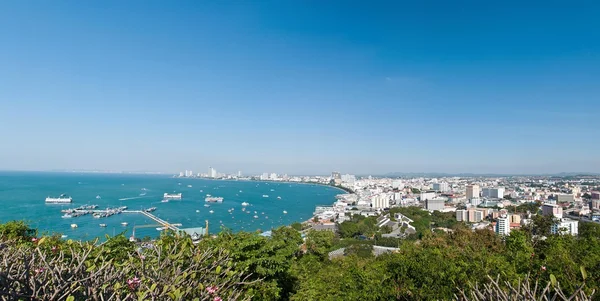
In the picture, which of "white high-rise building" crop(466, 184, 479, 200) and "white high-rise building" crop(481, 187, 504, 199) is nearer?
"white high-rise building" crop(466, 184, 479, 200)

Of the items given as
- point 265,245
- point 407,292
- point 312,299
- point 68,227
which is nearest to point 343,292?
point 312,299

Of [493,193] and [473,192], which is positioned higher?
[473,192]

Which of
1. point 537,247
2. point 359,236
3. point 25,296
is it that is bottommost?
point 359,236

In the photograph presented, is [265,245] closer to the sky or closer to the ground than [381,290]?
closer to the sky

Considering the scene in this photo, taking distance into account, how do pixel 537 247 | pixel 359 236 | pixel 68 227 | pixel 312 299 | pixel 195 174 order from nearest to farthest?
pixel 312 299 → pixel 537 247 → pixel 68 227 → pixel 359 236 → pixel 195 174

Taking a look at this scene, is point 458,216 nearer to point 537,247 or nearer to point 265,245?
point 537,247

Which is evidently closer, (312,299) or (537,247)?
(312,299)

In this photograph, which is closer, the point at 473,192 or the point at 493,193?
the point at 473,192

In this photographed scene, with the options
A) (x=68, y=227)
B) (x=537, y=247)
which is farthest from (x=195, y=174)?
(x=537, y=247)

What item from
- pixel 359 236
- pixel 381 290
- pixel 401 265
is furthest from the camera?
pixel 359 236

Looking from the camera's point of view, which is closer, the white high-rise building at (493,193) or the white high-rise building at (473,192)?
the white high-rise building at (473,192)
